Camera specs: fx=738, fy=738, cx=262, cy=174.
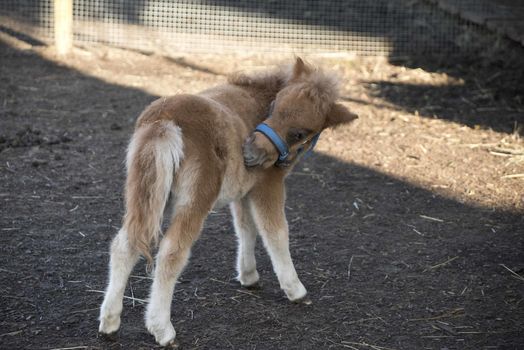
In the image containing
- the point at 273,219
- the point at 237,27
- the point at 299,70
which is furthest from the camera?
the point at 237,27

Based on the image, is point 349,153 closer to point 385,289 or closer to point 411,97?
point 411,97

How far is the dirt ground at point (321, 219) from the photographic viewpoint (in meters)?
4.17

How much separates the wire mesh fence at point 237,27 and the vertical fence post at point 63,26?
491 mm

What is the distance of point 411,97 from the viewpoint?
29.2 ft

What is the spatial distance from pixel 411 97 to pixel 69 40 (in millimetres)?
4418

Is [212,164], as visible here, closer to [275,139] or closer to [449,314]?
[275,139]

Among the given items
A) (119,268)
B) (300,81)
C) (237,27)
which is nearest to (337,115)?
(300,81)

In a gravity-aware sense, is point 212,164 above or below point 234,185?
above

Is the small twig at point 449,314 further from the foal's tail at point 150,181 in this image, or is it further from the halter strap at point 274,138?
the foal's tail at point 150,181

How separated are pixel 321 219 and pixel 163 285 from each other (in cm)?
233

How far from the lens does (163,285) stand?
368cm

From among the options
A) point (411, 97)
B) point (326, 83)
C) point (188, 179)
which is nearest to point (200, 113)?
point (188, 179)

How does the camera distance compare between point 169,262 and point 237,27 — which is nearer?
point 169,262

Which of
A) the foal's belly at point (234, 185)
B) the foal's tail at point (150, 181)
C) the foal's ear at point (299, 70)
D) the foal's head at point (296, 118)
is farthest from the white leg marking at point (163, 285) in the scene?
the foal's ear at point (299, 70)
